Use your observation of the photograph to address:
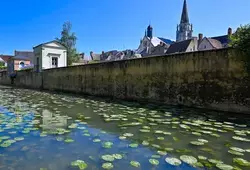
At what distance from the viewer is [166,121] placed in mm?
4023

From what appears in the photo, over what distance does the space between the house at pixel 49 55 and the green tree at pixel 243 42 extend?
55.5 ft

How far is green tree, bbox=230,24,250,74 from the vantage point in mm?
4594

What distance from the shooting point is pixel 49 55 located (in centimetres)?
1856

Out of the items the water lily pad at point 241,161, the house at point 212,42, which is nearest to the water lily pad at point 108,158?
the water lily pad at point 241,161

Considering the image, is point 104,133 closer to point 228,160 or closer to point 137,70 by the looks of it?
point 228,160

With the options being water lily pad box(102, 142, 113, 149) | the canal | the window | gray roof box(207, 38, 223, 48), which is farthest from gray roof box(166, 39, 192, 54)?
water lily pad box(102, 142, 113, 149)

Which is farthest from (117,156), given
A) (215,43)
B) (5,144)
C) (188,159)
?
(215,43)

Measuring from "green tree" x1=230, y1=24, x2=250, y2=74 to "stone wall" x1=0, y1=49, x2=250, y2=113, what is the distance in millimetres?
188

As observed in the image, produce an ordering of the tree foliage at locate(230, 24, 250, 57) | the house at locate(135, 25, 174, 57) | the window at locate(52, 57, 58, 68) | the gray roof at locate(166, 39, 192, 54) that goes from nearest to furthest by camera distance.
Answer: the tree foliage at locate(230, 24, 250, 57) → the window at locate(52, 57, 58, 68) → the gray roof at locate(166, 39, 192, 54) → the house at locate(135, 25, 174, 57)

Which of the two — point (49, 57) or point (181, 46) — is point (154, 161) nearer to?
point (49, 57)

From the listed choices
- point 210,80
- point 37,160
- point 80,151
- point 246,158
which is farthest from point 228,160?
point 210,80

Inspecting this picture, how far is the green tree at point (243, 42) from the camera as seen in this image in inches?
181

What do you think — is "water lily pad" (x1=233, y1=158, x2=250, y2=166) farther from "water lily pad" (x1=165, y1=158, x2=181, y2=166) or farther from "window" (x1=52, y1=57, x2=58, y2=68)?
"window" (x1=52, y1=57, x2=58, y2=68)

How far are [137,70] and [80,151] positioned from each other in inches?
227
